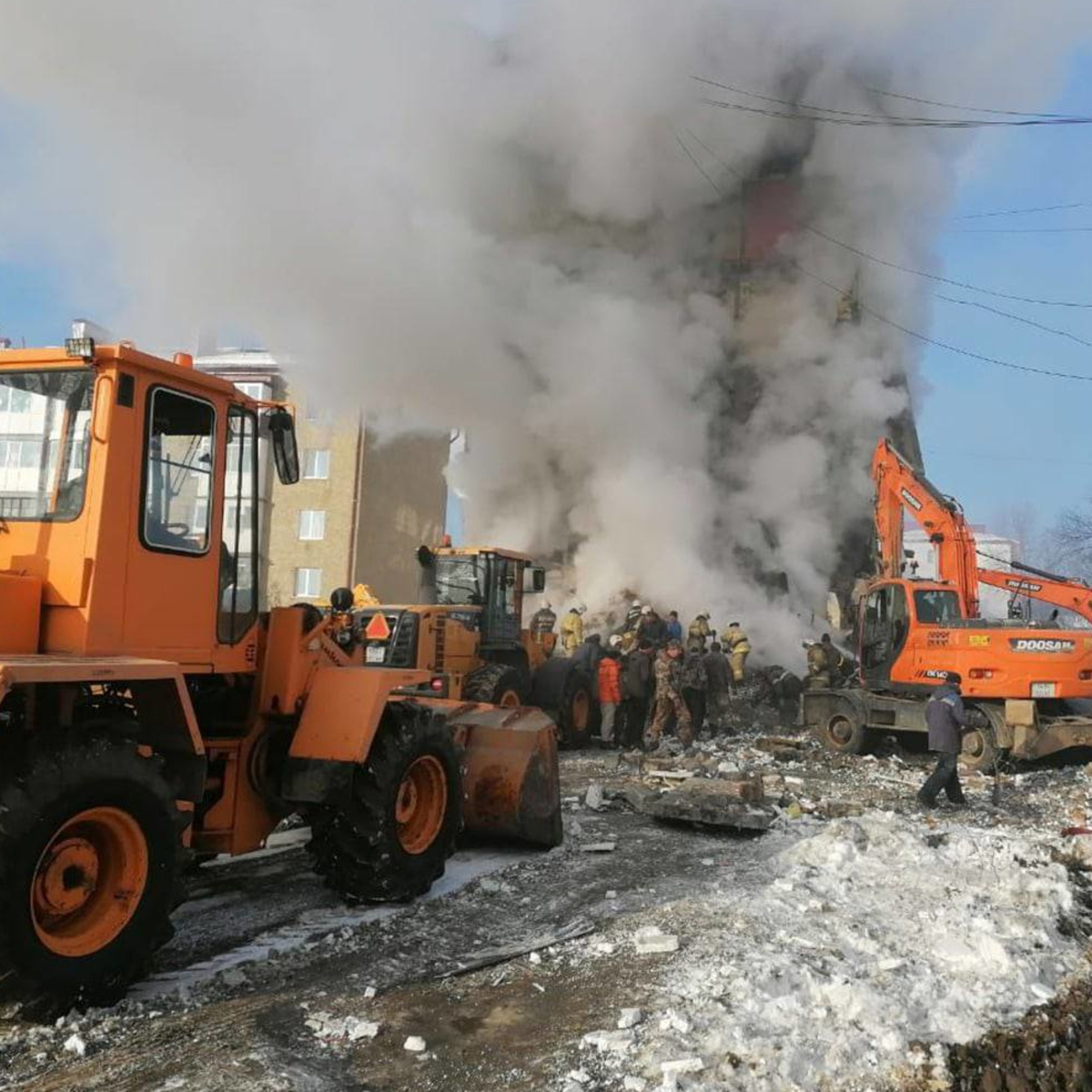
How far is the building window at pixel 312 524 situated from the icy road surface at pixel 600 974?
2777 cm

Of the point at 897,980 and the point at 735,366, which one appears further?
the point at 735,366

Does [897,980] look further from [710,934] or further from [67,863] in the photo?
[67,863]

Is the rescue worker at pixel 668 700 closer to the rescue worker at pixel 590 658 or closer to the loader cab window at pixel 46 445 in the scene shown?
the rescue worker at pixel 590 658

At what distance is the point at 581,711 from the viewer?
13.8 meters

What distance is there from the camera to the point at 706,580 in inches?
747

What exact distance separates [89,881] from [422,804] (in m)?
2.29

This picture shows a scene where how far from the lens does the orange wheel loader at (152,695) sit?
12.0 feet

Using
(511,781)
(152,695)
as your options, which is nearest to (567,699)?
(511,781)

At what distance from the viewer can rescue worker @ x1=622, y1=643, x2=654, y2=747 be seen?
44.8 ft

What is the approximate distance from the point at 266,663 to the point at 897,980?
3.36m

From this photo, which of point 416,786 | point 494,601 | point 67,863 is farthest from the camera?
point 494,601

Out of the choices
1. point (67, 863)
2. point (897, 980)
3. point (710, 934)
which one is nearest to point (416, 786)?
point (710, 934)

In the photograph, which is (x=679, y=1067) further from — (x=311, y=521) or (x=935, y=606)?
(x=311, y=521)

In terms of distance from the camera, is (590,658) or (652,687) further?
(590,658)
